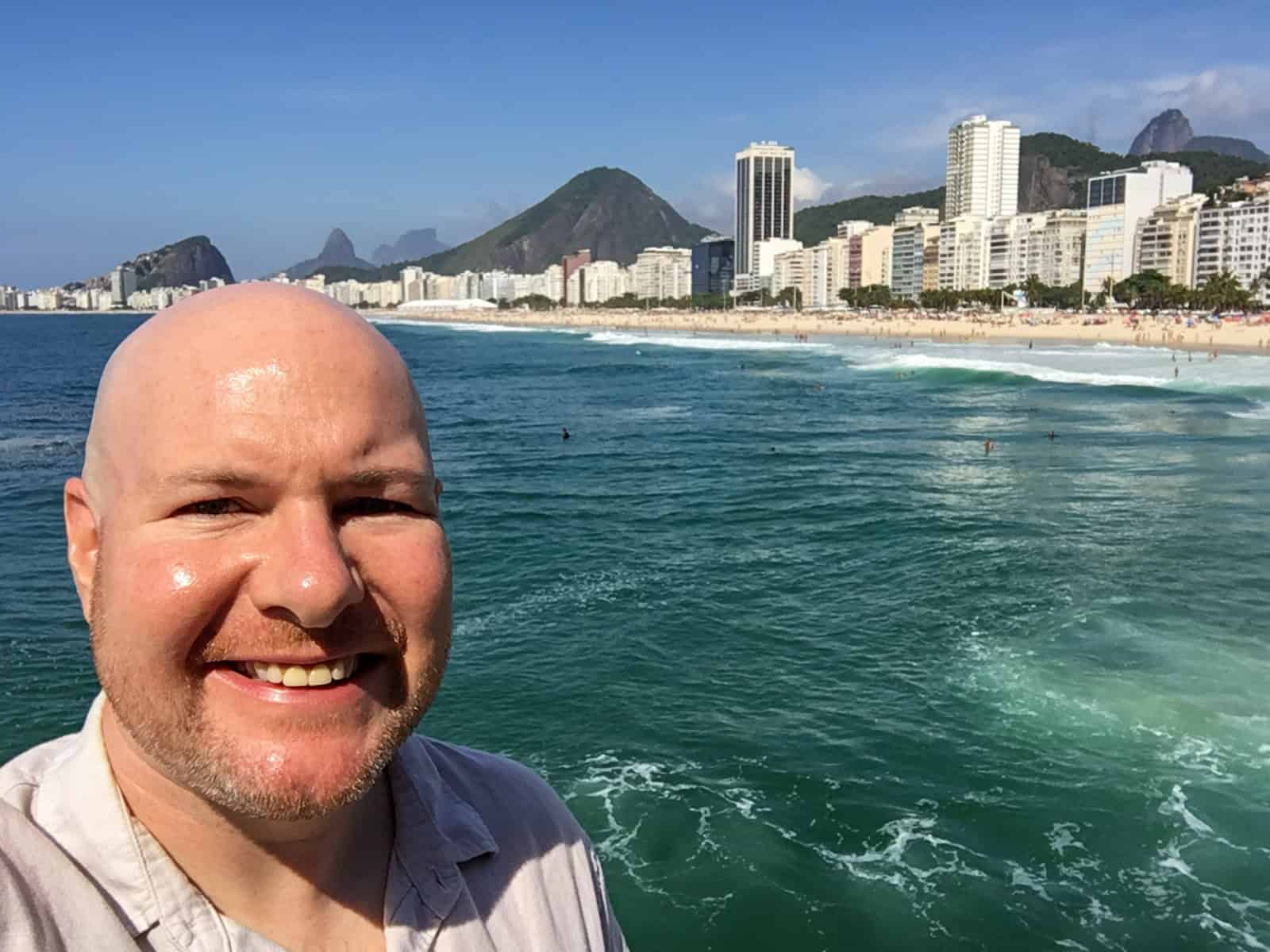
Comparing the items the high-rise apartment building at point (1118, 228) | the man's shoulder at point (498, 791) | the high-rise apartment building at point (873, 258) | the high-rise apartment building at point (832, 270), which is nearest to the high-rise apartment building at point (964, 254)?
the high-rise apartment building at point (1118, 228)

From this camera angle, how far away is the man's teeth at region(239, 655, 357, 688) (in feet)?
4.73

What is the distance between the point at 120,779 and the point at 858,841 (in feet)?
29.6

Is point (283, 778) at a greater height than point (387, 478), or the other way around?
point (387, 478)

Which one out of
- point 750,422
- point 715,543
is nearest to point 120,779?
point 715,543

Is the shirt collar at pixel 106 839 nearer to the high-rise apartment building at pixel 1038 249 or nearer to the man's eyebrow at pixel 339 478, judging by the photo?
the man's eyebrow at pixel 339 478

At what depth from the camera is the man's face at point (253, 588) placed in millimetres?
1383

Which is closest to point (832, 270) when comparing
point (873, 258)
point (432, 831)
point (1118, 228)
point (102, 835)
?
point (873, 258)

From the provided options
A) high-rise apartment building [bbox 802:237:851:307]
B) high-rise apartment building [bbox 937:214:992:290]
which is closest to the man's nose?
high-rise apartment building [bbox 937:214:992:290]

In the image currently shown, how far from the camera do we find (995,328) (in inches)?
4063

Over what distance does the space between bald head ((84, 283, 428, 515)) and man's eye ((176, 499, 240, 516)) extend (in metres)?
0.09

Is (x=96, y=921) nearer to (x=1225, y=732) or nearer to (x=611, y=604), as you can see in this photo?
(x=1225, y=732)

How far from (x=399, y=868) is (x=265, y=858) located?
0.76 ft

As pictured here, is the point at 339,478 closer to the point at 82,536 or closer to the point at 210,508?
the point at 210,508

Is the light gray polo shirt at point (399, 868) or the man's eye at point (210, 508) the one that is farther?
the man's eye at point (210, 508)
